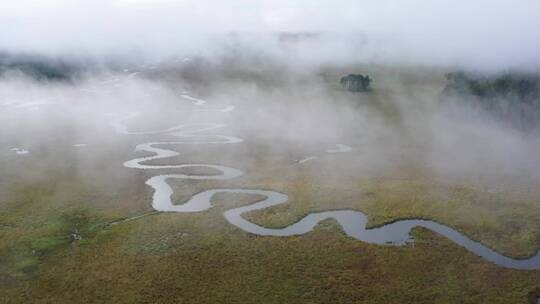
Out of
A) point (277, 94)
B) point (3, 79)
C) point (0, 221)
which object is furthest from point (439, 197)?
point (3, 79)

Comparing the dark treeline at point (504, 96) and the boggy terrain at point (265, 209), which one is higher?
the dark treeline at point (504, 96)

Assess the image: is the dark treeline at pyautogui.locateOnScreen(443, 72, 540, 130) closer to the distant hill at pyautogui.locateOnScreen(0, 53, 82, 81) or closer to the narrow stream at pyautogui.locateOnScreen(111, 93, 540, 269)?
the narrow stream at pyautogui.locateOnScreen(111, 93, 540, 269)

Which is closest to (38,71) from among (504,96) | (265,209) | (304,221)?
(265,209)

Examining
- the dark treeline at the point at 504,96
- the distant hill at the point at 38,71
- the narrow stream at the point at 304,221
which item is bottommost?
the narrow stream at the point at 304,221

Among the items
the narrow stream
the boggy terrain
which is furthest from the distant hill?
the narrow stream

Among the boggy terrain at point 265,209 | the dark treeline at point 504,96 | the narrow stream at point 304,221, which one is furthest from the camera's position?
the dark treeline at point 504,96

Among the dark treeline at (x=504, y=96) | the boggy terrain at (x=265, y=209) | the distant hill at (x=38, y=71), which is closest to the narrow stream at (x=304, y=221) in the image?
the boggy terrain at (x=265, y=209)

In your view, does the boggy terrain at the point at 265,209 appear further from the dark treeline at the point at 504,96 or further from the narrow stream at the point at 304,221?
the dark treeline at the point at 504,96

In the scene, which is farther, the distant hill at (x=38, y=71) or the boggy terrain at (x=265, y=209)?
the distant hill at (x=38, y=71)

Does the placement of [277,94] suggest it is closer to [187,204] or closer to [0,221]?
[187,204]
